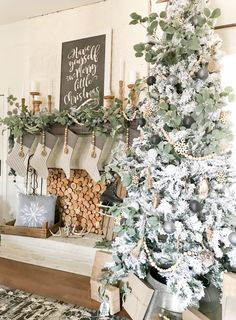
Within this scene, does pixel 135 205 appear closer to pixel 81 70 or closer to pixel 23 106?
pixel 81 70

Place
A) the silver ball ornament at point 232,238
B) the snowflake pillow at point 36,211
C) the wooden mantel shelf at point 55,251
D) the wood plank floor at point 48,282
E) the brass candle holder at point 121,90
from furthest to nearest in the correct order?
the snowflake pillow at point 36,211 → the brass candle holder at point 121,90 → the wooden mantel shelf at point 55,251 → the wood plank floor at point 48,282 → the silver ball ornament at point 232,238

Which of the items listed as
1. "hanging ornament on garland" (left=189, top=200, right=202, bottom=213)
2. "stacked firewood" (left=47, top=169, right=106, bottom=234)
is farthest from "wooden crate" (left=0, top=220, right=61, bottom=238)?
"hanging ornament on garland" (left=189, top=200, right=202, bottom=213)

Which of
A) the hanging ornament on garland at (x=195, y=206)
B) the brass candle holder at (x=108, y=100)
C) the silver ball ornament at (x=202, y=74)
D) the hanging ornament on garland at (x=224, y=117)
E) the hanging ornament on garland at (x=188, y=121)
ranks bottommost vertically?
the hanging ornament on garland at (x=195, y=206)

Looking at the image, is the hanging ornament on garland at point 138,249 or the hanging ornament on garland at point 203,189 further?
the hanging ornament on garland at point 138,249

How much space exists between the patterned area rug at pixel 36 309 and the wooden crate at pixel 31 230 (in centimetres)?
77

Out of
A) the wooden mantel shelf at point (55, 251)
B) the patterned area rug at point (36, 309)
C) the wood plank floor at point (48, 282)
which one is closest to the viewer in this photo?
the patterned area rug at point (36, 309)

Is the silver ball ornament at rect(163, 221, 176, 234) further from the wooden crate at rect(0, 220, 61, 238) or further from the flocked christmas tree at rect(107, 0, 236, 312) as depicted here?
the wooden crate at rect(0, 220, 61, 238)

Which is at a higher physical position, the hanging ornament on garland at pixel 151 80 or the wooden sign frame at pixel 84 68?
the wooden sign frame at pixel 84 68

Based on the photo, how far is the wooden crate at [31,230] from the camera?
121 inches

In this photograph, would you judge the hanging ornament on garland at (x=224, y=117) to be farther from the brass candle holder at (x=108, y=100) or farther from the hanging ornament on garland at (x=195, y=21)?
the brass candle holder at (x=108, y=100)

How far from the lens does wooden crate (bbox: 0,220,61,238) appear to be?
121 inches

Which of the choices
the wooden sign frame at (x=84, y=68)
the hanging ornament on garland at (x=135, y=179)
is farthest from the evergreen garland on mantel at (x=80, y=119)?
the hanging ornament on garland at (x=135, y=179)

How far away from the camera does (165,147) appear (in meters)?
1.71

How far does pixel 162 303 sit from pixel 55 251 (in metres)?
1.43
